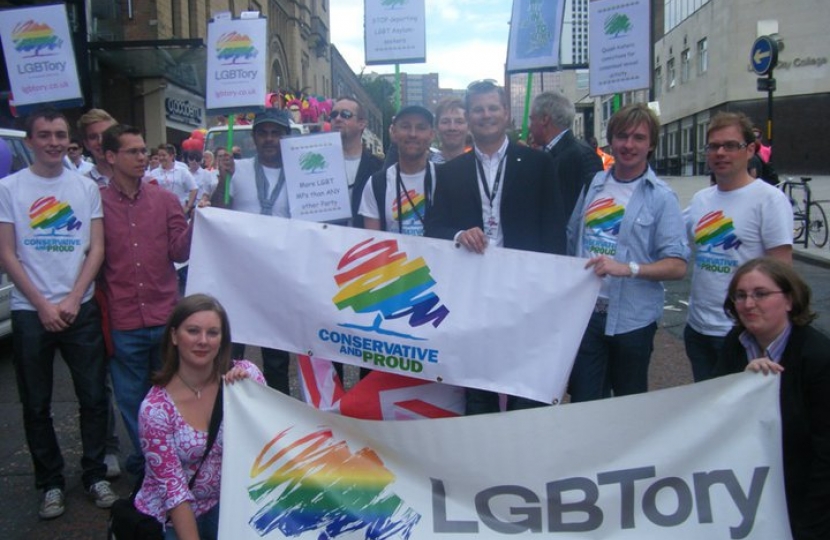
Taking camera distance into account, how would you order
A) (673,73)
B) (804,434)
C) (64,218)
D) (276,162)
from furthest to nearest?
(673,73) → (276,162) → (64,218) → (804,434)

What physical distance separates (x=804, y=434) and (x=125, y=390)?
10.6ft

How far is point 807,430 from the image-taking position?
9.29 feet

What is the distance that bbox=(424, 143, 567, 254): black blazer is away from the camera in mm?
3727

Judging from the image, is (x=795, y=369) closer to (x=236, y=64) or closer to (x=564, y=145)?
(x=564, y=145)

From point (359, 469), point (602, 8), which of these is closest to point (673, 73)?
point (602, 8)

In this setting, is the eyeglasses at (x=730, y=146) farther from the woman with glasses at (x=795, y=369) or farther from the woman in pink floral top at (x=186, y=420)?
the woman in pink floral top at (x=186, y=420)

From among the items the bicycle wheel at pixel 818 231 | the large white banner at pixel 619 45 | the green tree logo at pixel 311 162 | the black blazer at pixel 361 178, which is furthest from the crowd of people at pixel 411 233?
the bicycle wheel at pixel 818 231

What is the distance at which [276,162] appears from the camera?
4578mm

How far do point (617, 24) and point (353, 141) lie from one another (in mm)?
1883

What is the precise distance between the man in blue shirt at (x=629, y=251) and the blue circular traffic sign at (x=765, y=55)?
1090 centimetres

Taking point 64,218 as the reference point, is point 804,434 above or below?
below

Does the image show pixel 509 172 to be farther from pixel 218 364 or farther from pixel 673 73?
pixel 673 73

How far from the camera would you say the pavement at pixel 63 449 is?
3953mm

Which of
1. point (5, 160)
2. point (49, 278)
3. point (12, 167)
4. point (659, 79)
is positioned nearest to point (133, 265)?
point (49, 278)
